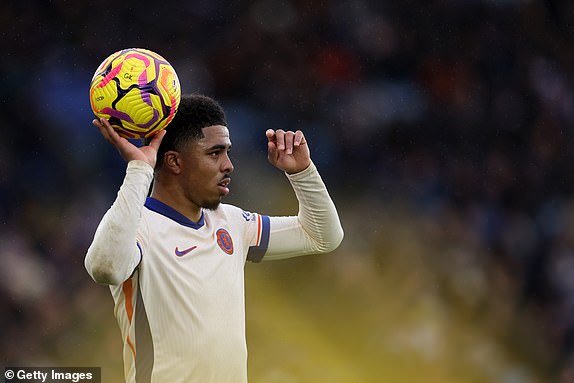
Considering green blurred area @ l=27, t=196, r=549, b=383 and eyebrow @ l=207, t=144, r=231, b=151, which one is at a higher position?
eyebrow @ l=207, t=144, r=231, b=151

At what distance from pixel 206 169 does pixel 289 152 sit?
1.34 feet

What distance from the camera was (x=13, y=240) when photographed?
7.23 metres

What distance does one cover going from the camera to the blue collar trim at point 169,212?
3.94m

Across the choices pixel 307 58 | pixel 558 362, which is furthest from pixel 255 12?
pixel 558 362

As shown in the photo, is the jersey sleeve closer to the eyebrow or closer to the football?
the eyebrow

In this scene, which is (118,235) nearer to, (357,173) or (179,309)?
(179,309)

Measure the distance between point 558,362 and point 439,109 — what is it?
8.82 feet

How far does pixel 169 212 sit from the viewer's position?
3.95 meters

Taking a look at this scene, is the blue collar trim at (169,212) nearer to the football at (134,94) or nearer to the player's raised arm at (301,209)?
the football at (134,94)

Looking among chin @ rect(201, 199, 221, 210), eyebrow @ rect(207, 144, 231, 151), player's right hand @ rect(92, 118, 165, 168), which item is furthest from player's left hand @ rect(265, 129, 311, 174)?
player's right hand @ rect(92, 118, 165, 168)

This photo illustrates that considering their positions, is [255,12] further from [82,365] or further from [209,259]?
[209,259]

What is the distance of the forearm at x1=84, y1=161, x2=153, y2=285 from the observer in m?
3.35

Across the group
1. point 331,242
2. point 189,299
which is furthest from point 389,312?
point 189,299

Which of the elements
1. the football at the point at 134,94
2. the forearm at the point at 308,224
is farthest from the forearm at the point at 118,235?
the forearm at the point at 308,224
